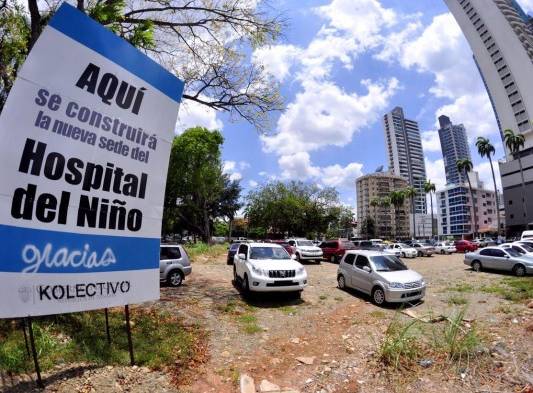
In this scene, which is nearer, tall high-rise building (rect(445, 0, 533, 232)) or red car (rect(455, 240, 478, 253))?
red car (rect(455, 240, 478, 253))

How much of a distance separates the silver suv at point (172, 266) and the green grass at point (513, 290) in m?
11.2

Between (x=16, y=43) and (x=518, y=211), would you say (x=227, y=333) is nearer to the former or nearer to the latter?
(x=16, y=43)

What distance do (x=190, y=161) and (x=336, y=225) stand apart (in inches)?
1671

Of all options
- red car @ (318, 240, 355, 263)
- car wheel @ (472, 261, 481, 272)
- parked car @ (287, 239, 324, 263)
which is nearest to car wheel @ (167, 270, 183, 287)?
parked car @ (287, 239, 324, 263)

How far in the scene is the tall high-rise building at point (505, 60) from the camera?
305ft

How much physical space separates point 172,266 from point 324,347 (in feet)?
26.5

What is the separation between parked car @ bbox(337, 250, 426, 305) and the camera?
10836 millimetres

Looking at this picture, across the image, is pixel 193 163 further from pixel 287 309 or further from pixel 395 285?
pixel 395 285

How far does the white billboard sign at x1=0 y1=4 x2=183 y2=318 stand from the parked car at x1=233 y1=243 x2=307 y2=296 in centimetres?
594

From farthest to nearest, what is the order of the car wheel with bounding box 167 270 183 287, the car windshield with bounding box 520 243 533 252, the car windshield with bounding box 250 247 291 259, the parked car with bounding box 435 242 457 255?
1. the parked car with bounding box 435 242 457 255
2. the car windshield with bounding box 520 243 533 252
3. the car wheel with bounding box 167 270 183 287
4. the car windshield with bounding box 250 247 291 259

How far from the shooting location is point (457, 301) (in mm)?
11078

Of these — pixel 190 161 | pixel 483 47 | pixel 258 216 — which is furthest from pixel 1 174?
pixel 483 47

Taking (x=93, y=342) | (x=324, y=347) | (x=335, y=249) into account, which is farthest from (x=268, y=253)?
(x=335, y=249)

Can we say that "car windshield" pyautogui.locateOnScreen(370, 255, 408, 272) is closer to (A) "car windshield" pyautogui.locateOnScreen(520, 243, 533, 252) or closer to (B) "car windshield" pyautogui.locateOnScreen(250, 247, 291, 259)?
(B) "car windshield" pyautogui.locateOnScreen(250, 247, 291, 259)
